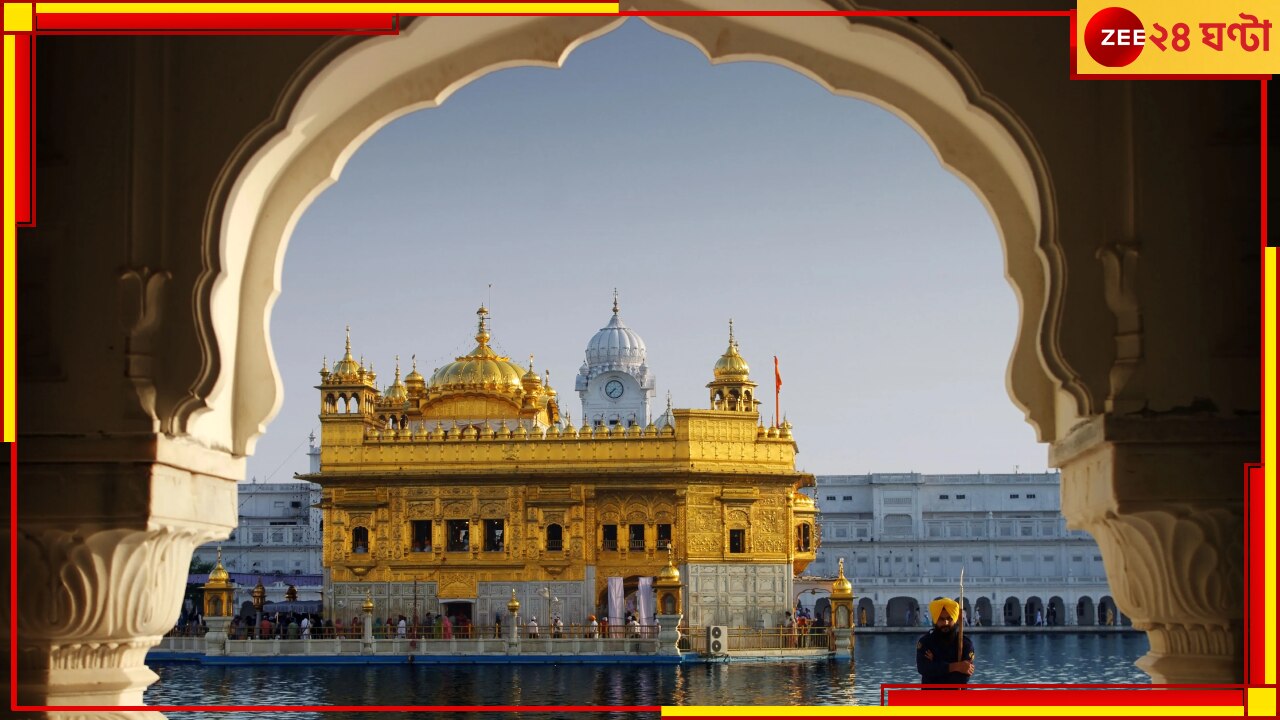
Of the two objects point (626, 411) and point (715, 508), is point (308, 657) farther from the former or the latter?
point (626, 411)

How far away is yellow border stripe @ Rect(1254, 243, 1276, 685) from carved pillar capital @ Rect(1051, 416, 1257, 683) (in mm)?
51

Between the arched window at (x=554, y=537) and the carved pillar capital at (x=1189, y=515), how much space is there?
2337cm

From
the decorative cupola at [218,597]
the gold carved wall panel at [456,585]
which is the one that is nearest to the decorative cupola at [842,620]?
the gold carved wall panel at [456,585]

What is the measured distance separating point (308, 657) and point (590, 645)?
4871 millimetres

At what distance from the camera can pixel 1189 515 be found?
3.35m

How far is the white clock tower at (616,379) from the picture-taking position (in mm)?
50188

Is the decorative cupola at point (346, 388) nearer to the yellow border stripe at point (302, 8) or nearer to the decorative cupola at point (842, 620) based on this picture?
the decorative cupola at point (842, 620)

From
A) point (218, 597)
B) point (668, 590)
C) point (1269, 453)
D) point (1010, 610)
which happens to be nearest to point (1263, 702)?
point (1269, 453)

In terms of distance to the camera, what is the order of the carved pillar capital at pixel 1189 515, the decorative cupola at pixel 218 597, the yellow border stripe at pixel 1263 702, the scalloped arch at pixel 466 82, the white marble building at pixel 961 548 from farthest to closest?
the white marble building at pixel 961 548 → the decorative cupola at pixel 218 597 → the scalloped arch at pixel 466 82 → the carved pillar capital at pixel 1189 515 → the yellow border stripe at pixel 1263 702

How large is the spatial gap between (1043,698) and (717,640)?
21985 millimetres

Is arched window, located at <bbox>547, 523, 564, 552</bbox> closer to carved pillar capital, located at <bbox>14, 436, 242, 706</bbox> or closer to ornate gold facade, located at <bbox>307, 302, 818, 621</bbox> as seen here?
ornate gold facade, located at <bbox>307, 302, 818, 621</bbox>

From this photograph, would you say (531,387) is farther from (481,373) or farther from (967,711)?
(967,711)

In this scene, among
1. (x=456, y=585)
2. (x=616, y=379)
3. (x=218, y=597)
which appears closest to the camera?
(x=218, y=597)

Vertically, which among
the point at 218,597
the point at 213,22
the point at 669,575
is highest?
the point at 213,22
